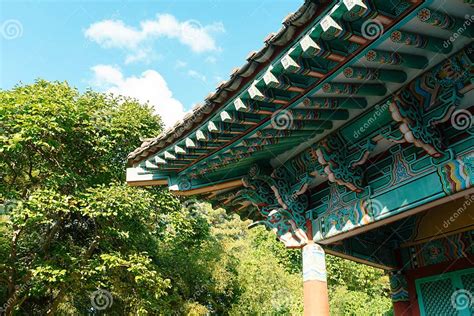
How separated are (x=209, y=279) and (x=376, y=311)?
17.4 ft

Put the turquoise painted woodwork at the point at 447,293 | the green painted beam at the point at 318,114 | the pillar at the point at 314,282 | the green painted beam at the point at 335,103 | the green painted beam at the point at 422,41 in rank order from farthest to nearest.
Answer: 1. the turquoise painted woodwork at the point at 447,293
2. the pillar at the point at 314,282
3. the green painted beam at the point at 318,114
4. the green painted beam at the point at 335,103
5. the green painted beam at the point at 422,41

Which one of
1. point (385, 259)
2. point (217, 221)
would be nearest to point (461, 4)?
point (385, 259)

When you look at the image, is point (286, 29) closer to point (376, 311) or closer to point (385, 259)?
point (385, 259)

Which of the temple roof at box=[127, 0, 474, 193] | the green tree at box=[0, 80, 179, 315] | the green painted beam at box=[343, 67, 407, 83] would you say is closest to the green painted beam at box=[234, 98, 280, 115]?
the temple roof at box=[127, 0, 474, 193]

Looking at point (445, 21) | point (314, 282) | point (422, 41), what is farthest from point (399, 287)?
point (445, 21)

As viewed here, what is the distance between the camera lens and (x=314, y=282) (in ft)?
13.5

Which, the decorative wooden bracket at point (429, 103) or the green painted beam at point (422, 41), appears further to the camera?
the decorative wooden bracket at point (429, 103)

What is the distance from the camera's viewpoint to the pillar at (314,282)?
400cm

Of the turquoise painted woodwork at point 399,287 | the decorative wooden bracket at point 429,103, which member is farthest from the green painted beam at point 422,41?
the turquoise painted woodwork at point 399,287

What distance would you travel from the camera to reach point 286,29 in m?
2.80

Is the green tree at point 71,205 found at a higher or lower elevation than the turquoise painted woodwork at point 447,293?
higher

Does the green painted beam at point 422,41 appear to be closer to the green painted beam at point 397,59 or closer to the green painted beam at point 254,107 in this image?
the green painted beam at point 397,59

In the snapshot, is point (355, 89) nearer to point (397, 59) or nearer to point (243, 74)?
point (397, 59)

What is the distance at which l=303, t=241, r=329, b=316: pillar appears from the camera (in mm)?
3998
